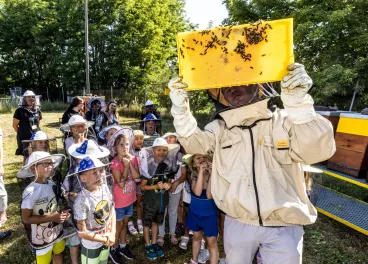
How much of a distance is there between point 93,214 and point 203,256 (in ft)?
5.36

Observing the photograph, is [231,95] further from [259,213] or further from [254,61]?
[259,213]

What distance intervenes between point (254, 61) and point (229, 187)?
3.03ft

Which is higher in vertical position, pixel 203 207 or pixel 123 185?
pixel 123 185

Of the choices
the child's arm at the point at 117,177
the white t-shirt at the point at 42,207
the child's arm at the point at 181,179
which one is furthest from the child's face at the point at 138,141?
the white t-shirt at the point at 42,207

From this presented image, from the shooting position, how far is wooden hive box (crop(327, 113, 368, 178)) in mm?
3457

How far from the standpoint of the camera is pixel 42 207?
2582mm

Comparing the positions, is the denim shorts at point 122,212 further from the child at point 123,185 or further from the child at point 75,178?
the child at point 75,178

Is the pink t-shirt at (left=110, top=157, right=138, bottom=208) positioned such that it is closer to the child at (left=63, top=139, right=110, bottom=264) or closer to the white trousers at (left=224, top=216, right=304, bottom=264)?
the child at (left=63, top=139, right=110, bottom=264)

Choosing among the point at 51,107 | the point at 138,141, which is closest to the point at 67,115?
the point at 138,141

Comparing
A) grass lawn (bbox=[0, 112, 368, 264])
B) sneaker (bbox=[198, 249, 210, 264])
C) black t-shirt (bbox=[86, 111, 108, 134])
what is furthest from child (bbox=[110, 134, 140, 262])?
black t-shirt (bbox=[86, 111, 108, 134])

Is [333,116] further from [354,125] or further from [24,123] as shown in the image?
[24,123]

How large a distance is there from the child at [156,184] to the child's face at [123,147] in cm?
30

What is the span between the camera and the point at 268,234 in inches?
73.9

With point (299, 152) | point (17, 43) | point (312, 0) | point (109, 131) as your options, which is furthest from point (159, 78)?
point (17, 43)
